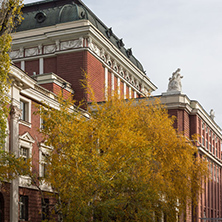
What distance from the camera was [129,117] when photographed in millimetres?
27828

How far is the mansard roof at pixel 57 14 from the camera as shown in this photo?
5125 centimetres

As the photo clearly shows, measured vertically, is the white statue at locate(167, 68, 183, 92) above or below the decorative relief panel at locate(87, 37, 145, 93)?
below

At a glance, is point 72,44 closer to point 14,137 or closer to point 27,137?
point 27,137

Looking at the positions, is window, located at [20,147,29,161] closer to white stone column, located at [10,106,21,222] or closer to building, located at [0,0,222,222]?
white stone column, located at [10,106,21,222]

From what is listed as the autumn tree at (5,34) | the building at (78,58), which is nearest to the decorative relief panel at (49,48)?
the building at (78,58)

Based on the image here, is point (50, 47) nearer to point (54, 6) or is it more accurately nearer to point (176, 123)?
point (54, 6)

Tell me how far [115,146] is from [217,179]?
4105 centimetres

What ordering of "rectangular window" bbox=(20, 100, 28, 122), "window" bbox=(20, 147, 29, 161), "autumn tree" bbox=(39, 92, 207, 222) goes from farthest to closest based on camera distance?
"rectangular window" bbox=(20, 100, 28, 122), "window" bbox=(20, 147, 29, 161), "autumn tree" bbox=(39, 92, 207, 222)

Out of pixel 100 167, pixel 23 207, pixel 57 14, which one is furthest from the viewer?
pixel 57 14

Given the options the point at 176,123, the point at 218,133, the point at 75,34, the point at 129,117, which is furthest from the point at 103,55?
the point at 129,117

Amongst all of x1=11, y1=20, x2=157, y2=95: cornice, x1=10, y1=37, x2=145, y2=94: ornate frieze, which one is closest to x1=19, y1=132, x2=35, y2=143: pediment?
x1=11, y1=20, x2=157, y2=95: cornice

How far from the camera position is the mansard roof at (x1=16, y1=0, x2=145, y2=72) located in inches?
2018

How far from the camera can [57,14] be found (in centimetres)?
5206

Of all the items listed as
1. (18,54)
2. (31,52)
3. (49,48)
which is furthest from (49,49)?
(18,54)
